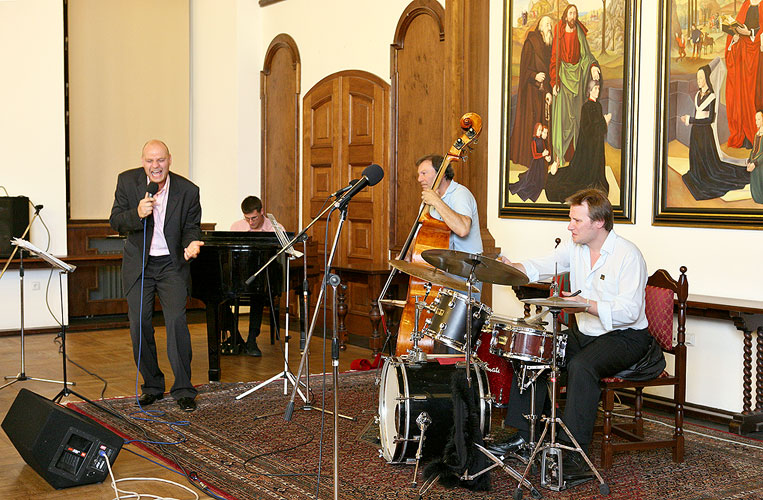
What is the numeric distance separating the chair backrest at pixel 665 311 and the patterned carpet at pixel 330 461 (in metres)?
0.63

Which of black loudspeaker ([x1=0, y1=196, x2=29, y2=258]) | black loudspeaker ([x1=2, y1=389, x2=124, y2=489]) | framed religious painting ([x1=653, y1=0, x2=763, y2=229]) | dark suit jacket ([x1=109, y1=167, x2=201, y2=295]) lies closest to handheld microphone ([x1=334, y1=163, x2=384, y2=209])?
black loudspeaker ([x1=2, y1=389, x2=124, y2=489])

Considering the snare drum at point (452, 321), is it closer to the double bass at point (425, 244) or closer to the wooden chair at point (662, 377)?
the double bass at point (425, 244)

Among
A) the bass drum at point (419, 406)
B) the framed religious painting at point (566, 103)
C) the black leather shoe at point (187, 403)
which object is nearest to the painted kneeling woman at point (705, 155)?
the framed religious painting at point (566, 103)

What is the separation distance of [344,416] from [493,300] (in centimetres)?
210

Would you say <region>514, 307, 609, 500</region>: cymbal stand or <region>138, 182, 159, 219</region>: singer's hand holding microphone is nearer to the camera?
<region>514, 307, 609, 500</region>: cymbal stand

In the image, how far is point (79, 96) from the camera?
9.59 metres

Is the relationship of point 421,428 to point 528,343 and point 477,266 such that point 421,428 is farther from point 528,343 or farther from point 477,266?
point 477,266

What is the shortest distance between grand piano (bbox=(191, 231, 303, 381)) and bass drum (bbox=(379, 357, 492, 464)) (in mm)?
2086

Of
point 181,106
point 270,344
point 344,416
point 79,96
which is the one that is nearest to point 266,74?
point 181,106

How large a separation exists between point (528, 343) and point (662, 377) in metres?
0.93

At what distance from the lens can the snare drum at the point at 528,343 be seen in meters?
4.07

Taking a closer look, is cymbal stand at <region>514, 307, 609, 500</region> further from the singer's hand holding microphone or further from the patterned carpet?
the singer's hand holding microphone

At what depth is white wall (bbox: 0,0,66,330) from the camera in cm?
855

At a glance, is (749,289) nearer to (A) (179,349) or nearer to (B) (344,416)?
(B) (344,416)
